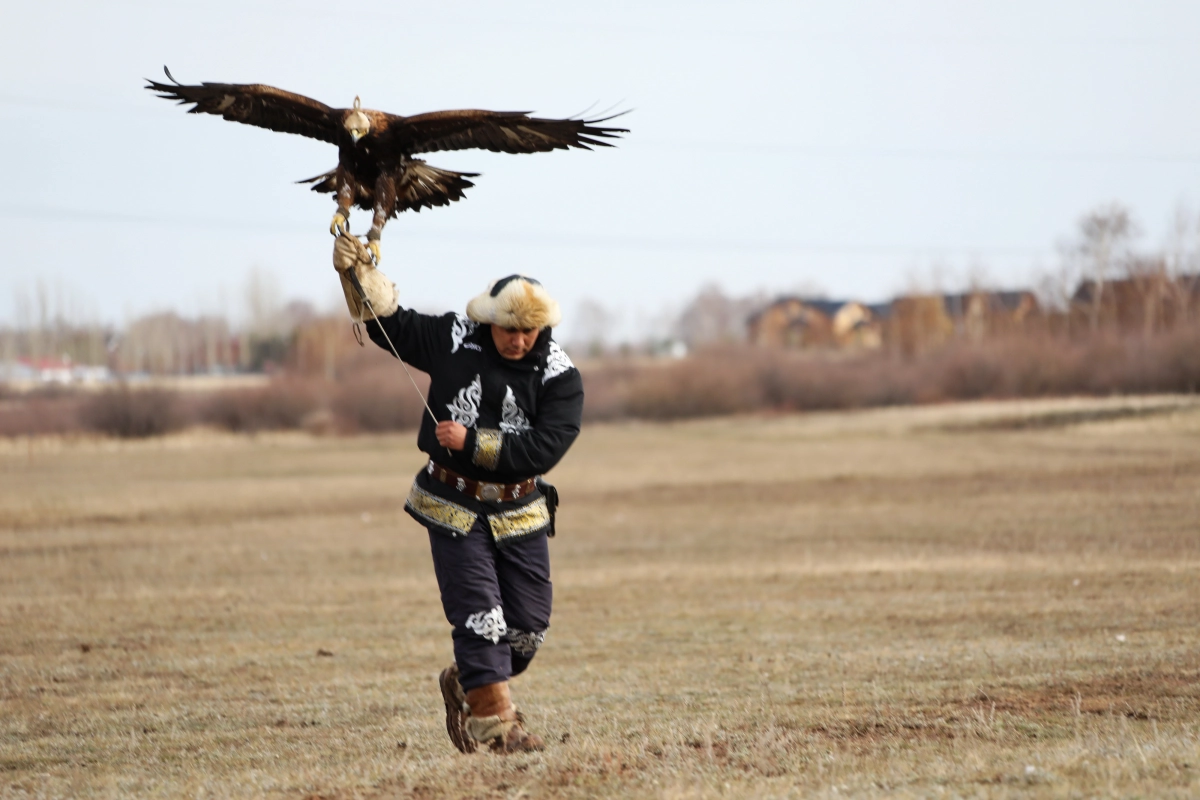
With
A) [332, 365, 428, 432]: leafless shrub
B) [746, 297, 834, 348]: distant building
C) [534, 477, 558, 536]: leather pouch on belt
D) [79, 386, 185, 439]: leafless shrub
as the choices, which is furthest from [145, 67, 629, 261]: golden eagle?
[746, 297, 834, 348]: distant building

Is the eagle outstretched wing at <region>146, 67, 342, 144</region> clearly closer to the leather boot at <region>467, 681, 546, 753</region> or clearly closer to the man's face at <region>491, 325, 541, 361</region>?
the man's face at <region>491, 325, 541, 361</region>

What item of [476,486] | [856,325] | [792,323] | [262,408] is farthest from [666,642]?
[792,323]

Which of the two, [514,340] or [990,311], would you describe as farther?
[990,311]

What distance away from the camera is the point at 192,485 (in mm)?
35406

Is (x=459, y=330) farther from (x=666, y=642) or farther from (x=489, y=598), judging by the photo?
(x=666, y=642)

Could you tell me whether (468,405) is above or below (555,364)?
below

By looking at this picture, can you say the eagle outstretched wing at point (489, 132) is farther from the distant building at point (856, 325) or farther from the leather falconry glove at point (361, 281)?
the distant building at point (856, 325)

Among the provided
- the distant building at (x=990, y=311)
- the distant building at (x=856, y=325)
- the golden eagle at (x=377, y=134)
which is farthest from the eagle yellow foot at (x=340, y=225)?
the distant building at (x=856, y=325)

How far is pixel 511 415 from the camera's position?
6527 mm

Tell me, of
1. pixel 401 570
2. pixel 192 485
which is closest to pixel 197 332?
pixel 192 485

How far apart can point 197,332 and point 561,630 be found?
260ft

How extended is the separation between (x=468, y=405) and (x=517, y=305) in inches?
21.5

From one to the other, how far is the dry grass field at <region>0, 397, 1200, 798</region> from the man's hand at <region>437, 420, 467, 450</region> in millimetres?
1446

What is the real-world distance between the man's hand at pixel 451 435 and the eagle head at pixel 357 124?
155 cm
